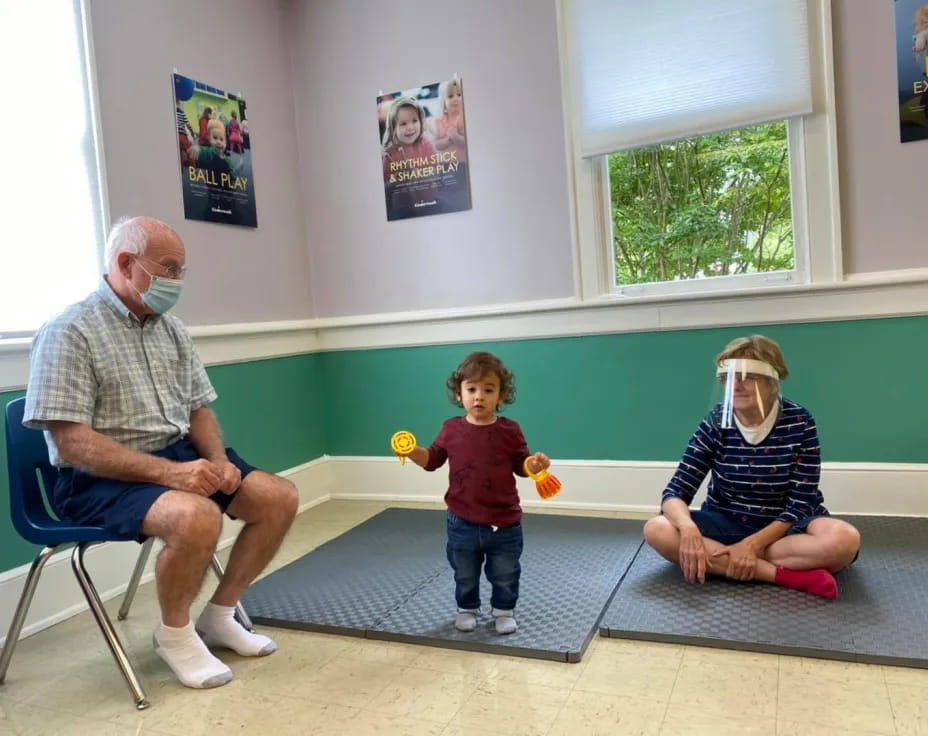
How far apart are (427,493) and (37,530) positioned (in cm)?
191

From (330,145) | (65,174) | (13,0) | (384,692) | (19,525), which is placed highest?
(13,0)

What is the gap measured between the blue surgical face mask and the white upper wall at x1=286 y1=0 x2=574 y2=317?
1569 millimetres

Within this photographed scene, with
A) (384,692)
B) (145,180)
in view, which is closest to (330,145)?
(145,180)

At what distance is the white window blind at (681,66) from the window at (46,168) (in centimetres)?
186

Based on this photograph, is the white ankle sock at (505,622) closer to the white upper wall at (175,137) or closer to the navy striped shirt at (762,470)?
the navy striped shirt at (762,470)

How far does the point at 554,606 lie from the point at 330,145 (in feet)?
8.04

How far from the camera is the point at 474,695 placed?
1.70m

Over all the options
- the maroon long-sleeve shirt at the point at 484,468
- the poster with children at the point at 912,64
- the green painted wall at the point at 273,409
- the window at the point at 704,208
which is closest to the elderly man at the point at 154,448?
the maroon long-sleeve shirt at the point at 484,468

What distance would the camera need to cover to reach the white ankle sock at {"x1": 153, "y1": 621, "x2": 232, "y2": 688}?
5.95 ft

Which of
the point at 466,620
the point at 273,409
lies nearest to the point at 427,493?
the point at 273,409

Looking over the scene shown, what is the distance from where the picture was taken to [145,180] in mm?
2797

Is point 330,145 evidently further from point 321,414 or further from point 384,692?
point 384,692

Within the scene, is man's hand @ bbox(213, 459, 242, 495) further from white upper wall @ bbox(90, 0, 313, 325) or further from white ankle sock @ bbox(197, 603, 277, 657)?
white upper wall @ bbox(90, 0, 313, 325)

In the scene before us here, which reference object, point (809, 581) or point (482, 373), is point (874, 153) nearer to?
point (809, 581)
